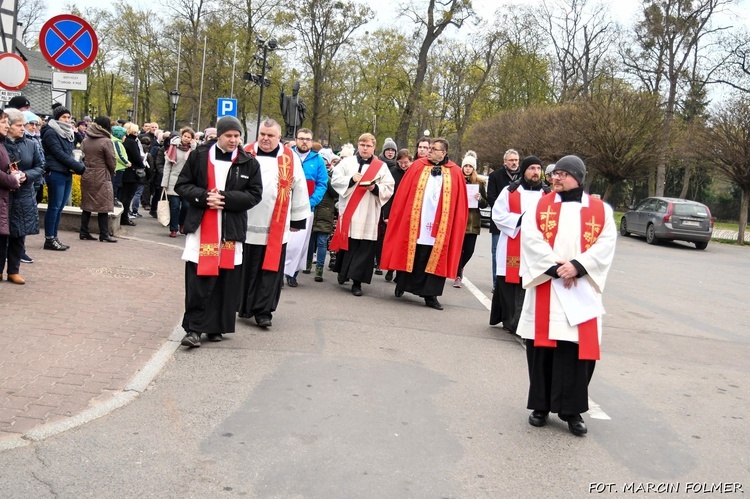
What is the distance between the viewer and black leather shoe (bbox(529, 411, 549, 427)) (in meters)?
5.64

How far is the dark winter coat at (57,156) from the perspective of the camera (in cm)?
1140

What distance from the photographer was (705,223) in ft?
86.9

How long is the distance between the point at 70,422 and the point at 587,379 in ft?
10.9

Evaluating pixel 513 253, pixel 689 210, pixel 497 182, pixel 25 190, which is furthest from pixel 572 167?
Answer: pixel 689 210

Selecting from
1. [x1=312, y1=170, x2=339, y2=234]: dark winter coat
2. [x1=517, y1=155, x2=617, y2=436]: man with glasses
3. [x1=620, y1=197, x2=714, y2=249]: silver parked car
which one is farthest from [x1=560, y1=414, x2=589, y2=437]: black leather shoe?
[x1=620, y1=197, x2=714, y2=249]: silver parked car

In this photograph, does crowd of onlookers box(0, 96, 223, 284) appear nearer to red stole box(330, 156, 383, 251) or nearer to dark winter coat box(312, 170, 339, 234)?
dark winter coat box(312, 170, 339, 234)

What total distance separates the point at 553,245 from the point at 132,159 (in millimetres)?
11376

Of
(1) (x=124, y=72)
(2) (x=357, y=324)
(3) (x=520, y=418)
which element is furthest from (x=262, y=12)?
(3) (x=520, y=418)

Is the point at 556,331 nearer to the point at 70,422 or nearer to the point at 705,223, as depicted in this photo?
the point at 70,422

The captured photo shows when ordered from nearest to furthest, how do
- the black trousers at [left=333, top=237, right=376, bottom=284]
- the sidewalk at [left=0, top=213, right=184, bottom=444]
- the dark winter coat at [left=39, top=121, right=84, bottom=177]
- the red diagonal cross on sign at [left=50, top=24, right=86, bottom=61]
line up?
the sidewalk at [left=0, top=213, right=184, bottom=444], the red diagonal cross on sign at [left=50, top=24, right=86, bottom=61], the black trousers at [left=333, top=237, right=376, bottom=284], the dark winter coat at [left=39, top=121, right=84, bottom=177]

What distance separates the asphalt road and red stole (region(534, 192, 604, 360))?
615 mm

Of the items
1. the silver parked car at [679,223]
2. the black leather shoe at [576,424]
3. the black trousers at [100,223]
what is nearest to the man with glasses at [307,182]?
the black trousers at [100,223]

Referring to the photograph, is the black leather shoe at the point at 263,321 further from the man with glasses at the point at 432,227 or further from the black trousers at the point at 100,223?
the black trousers at the point at 100,223

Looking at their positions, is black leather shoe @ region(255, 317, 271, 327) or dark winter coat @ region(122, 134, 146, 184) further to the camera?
dark winter coat @ region(122, 134, 146, 184)
